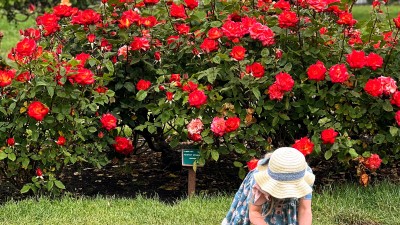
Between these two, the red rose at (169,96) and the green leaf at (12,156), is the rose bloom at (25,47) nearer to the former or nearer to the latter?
the green leaf at (12,156)

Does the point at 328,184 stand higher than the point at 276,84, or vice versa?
the point at 276,84

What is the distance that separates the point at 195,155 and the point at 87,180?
966 millimetres

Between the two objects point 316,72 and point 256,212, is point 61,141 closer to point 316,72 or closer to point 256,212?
point 316,72

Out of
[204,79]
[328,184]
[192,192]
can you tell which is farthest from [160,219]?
[328,184]

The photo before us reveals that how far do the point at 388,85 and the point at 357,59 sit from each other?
24cm

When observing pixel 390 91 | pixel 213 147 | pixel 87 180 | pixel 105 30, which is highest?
pixel 105 30

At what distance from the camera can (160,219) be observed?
4.35 m

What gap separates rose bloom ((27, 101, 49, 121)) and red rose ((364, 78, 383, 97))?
1.88 metres

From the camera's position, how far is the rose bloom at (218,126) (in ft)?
14.8

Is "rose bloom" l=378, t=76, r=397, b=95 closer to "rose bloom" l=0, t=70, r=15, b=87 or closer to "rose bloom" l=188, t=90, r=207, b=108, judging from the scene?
"rose bloom" l=188, t=90, r=207, b=108

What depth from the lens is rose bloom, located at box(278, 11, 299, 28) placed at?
450 cm

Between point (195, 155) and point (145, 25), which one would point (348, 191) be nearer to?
point (195, 155)

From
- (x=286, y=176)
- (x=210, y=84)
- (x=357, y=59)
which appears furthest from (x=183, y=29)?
(x=286, y=176)

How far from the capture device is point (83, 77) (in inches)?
176
